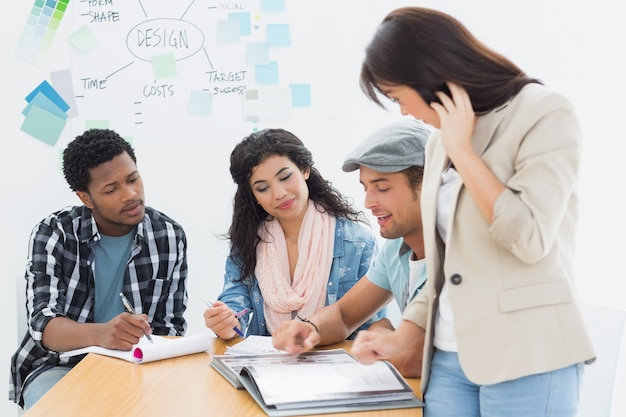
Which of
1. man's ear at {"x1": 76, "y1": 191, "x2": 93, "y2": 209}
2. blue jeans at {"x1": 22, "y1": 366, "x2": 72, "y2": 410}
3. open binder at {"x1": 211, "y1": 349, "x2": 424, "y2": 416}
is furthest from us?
man's ear at {"x1": 76, "y1": 191, "x2": 93, "y2": 209}

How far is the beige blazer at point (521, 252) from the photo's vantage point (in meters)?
1.22

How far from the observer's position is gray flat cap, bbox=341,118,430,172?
1785mm

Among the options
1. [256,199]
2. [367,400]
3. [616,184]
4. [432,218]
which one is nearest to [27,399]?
[256,199]

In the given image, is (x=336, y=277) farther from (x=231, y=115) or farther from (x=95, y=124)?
(x=95, y=124)

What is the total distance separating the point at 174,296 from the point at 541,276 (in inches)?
58.6

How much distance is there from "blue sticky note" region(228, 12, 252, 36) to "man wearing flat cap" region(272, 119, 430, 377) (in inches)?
48.2

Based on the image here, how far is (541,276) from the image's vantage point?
4.20 feet

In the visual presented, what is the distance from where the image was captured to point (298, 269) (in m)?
2.30

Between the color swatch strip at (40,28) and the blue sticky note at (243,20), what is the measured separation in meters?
0.67

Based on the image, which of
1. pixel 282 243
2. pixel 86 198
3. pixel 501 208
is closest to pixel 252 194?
pixel 282 243

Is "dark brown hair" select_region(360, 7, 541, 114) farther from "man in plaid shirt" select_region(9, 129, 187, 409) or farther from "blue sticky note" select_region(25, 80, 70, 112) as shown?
"blue sticky note" select_region(25, 80, 70, 112)

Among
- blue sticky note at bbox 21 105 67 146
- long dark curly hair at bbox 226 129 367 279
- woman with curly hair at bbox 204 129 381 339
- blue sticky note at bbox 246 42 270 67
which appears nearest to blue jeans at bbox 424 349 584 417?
woman with curly hair at bbox 204 129 381 339

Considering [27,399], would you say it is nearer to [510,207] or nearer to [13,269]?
[13,269]

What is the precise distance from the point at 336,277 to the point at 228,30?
1181 mm
